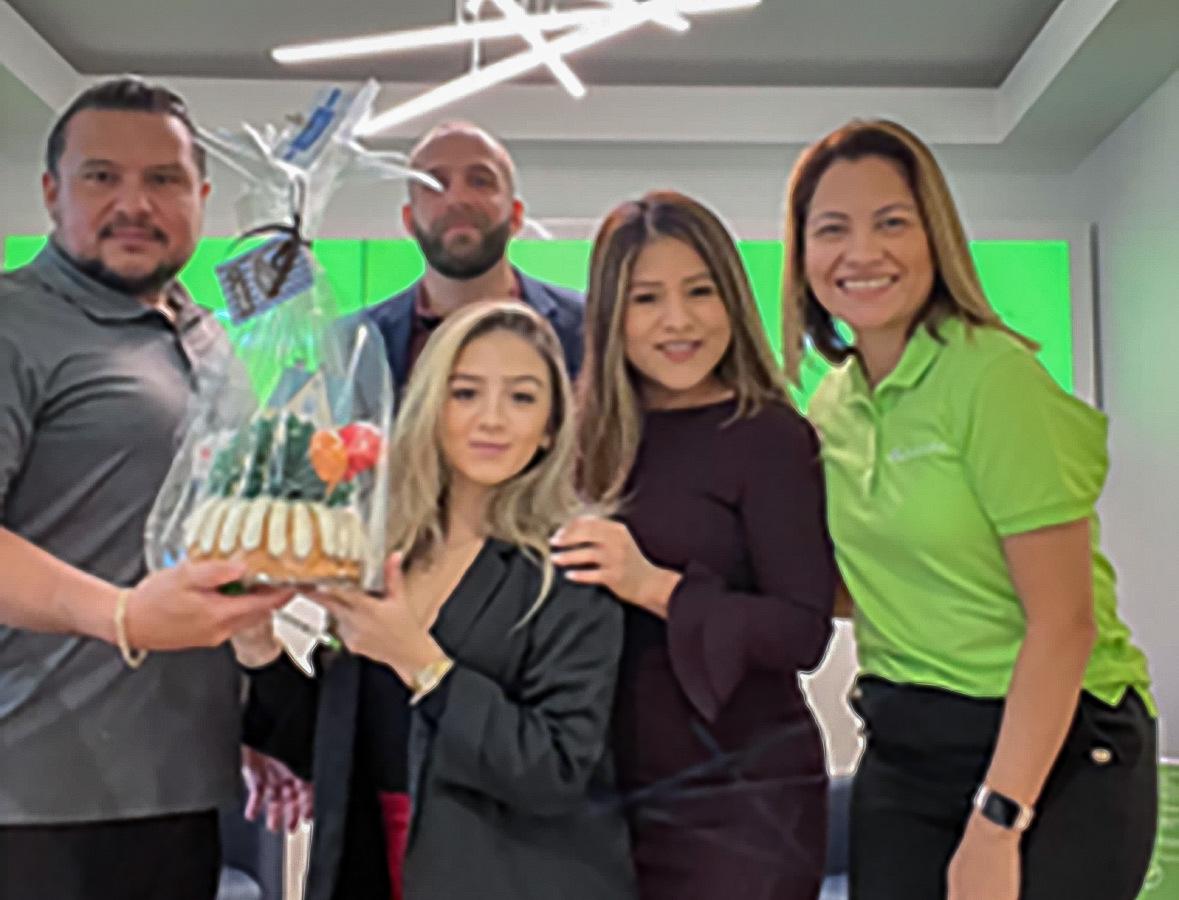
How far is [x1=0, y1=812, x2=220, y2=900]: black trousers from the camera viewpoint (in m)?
1.33

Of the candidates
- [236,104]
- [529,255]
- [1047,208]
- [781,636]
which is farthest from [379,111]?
[781,636]

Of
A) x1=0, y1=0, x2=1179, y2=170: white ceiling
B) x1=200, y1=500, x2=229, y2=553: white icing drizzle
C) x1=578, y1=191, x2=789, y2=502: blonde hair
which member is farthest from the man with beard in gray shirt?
x1=0, y1=0, x2=1179, y2=170: white ceiling

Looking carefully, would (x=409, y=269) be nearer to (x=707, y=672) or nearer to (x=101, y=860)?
(x=707, y=672)

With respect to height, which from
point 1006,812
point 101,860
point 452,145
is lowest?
point 101,860

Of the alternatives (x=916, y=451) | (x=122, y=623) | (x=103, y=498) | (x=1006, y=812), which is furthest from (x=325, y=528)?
(x=1006, y=812)

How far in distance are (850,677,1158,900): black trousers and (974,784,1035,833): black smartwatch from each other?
0.12ft

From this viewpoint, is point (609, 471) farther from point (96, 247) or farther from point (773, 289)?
point (96, 247)

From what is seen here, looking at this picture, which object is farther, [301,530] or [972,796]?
[972,796]

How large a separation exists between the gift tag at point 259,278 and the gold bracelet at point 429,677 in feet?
1.31

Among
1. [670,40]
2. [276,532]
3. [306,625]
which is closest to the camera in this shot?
[276,532]

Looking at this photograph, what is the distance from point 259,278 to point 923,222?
716mm

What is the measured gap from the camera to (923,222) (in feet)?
4.26

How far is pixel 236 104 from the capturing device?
6.89ft

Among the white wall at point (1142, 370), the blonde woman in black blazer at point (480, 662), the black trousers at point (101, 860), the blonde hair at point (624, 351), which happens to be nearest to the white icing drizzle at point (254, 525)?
the blonde woman in black blazer at point (480, 662)
